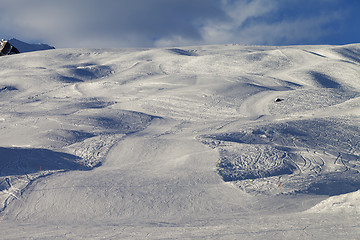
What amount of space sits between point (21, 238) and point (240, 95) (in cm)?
1629

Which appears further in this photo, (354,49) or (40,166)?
(354,49)

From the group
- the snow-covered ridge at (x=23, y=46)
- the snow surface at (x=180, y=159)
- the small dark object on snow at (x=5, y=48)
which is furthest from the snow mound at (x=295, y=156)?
the snow-covered ridge at (x=23, y=46)

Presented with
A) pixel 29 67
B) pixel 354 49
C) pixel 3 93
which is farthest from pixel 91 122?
pixel 354 49

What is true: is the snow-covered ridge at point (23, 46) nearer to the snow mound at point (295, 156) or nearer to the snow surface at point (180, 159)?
the snow surface at point (180, 159)

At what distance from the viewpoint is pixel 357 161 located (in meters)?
11.7

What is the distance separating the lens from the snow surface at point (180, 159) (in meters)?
7.44

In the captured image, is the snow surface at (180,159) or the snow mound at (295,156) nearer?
the snow surface at (180,159)

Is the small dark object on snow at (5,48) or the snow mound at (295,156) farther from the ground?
the small dark object on snow at (5,48)

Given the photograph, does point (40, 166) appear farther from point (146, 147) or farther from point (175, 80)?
point (175, 80)

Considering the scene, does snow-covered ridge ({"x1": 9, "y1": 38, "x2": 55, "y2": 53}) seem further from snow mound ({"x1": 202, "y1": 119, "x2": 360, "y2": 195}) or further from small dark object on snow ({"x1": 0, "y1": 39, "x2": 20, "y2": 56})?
snow mound ({"x1": 202, "y1": 119, "x2": 360, "y2": 195})

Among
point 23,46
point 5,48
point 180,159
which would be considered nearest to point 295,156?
point 180,159

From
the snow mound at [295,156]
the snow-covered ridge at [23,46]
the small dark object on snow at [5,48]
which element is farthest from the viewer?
the snow-covered ridge at [23,46]

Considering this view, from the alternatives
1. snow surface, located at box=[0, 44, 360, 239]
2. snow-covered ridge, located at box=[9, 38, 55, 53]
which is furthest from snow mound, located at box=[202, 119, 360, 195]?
snow-covered ridge, located at box=[9, 38, 55, 53]

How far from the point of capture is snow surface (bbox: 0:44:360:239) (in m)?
7.44
